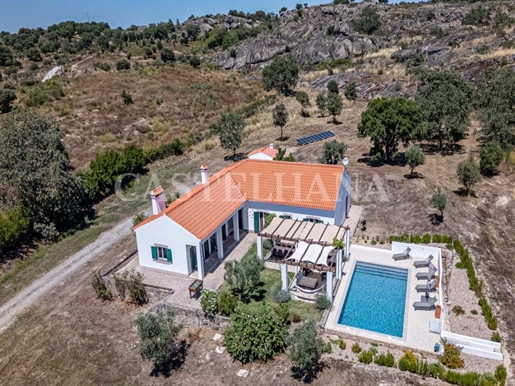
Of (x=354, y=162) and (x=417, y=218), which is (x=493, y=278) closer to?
(x=417, y=218)

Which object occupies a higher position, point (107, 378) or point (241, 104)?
point (241, 104)

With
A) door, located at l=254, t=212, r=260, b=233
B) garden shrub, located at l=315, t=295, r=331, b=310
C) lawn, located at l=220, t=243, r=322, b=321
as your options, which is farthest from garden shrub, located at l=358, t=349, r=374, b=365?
door, located at l=254, t=212, r=260, b=233

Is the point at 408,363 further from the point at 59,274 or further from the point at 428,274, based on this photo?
the point at 59,274

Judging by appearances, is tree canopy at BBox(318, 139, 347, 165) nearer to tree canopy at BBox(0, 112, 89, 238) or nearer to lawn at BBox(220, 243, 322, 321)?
lawn at BBox(220, 243, 322, 321)

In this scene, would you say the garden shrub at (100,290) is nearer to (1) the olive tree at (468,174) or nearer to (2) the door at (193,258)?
(2) the door at (193,258)

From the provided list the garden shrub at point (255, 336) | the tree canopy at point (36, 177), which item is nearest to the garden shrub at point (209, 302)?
the garden shrub at point (255, 336)

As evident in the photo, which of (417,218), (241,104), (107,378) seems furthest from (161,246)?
(241,104)
